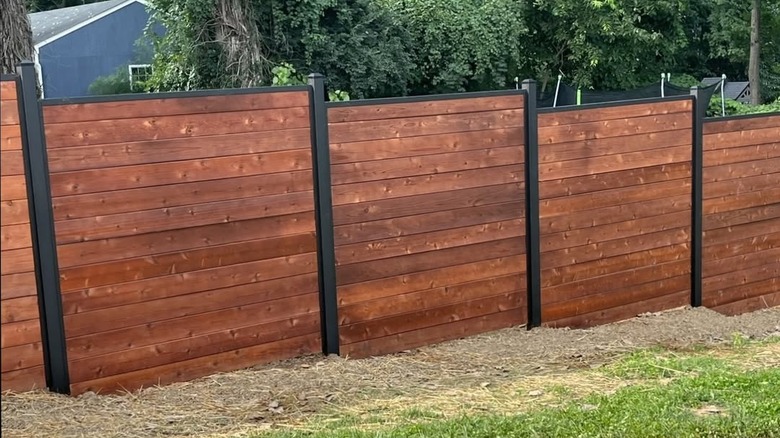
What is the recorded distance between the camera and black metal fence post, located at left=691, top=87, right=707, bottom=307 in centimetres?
755

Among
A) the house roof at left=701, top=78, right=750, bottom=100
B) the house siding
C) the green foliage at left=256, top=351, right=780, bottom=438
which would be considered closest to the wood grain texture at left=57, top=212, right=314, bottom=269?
the green foliage at left=256, top=351, right=780, bottom=438

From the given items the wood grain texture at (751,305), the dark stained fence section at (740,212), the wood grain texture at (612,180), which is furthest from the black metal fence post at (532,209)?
the wood grain texture at (751,305)

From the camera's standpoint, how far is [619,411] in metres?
4.25

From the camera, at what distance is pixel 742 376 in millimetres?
4949

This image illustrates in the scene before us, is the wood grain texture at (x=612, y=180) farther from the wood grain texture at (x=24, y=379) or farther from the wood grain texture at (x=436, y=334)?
the wood grain texture at (x=24, y=379)

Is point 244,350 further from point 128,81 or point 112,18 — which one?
point 112,18

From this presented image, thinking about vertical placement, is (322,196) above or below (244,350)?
above

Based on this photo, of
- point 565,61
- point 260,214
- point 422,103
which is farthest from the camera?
point 565,61

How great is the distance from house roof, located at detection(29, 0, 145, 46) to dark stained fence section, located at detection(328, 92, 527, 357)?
22440 millimetres

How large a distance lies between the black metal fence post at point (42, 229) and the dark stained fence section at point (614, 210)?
356 cm

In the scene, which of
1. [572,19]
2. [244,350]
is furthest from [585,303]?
[572,19]

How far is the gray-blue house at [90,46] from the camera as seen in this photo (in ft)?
86.4

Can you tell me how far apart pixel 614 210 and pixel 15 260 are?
178 inches

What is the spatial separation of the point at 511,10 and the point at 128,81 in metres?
10.7
